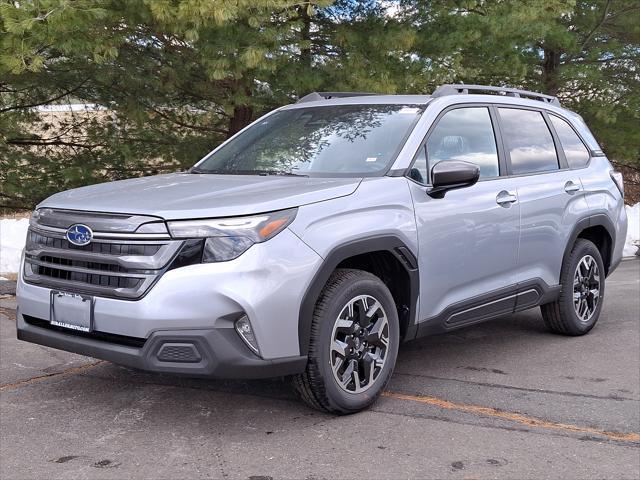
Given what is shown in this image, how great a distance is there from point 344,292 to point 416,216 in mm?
753

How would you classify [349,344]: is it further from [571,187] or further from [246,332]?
[571,187]

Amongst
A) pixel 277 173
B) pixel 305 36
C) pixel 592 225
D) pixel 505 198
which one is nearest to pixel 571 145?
pixel 592 225

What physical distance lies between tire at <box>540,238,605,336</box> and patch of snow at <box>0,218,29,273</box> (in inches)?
223

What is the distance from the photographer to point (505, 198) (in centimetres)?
545

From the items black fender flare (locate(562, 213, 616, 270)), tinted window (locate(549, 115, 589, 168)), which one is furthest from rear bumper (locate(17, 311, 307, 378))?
tinted window (locate(549, 115, 589, 168))

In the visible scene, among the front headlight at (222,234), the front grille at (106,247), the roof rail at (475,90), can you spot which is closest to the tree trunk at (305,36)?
the roof rail at (475,90)

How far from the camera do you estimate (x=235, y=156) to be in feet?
18.2

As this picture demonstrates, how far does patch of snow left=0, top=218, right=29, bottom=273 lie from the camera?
30.5ft

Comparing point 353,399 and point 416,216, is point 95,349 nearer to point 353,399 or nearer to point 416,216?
point 353,399

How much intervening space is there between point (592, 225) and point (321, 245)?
317 centimetres

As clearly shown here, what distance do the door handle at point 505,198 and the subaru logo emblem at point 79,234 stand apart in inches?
106

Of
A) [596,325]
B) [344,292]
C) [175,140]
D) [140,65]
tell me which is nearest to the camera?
[344,292]

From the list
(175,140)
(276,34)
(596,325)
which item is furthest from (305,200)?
(175,140)

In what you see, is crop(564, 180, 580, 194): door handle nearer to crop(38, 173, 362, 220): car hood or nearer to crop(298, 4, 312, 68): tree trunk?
crop(38, 173, 362, 220): car hood
